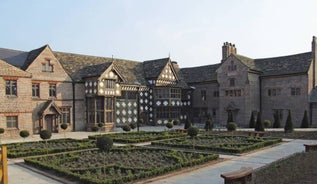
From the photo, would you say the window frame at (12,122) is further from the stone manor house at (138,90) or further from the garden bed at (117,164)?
the garden bed at (117,164)

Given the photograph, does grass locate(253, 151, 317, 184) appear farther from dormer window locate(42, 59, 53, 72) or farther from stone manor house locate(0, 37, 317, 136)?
dormer window locate(42, 59, 53, 72)

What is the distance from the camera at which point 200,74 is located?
49125 millimetres

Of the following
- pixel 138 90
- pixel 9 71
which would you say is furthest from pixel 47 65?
pixel 138 90

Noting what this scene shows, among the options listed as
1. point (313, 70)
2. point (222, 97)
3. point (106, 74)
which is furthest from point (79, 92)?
point (313, 70)

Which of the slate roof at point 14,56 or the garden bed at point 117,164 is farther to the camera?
the slate roof at point 14,56

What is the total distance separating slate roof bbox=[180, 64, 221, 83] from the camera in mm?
47050

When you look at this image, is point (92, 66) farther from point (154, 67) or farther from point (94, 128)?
point (154, 67)

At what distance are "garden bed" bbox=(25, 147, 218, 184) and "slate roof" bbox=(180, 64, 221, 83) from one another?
29.7 m

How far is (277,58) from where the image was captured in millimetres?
41969

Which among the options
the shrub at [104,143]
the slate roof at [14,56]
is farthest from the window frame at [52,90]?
the shrub at [104,143]

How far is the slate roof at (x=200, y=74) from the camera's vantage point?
4705 centimetres

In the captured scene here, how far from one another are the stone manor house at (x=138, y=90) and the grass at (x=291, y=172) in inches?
961

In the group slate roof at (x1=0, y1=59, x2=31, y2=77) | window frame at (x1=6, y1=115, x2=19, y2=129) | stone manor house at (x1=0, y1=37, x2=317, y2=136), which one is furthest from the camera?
stone manor house at (x1=0, y1=37, x2=317, y2=136)

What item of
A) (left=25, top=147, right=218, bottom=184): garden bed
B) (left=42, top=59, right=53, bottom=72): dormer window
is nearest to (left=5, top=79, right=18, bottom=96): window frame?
(left=42, top=59, right=53, bottom=72): dormer window
